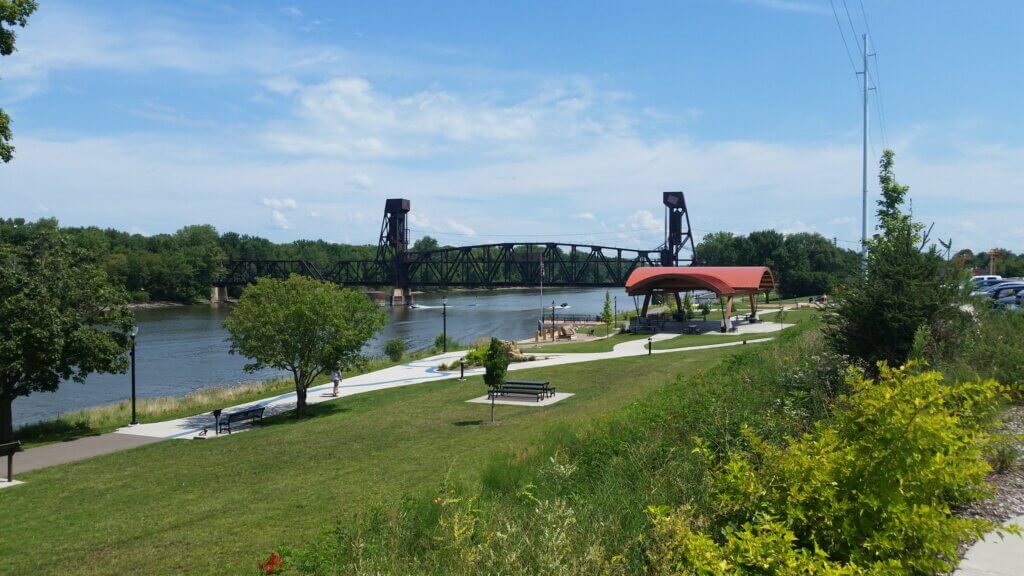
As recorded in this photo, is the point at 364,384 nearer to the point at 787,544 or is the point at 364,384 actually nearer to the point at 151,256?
the point at 787,544

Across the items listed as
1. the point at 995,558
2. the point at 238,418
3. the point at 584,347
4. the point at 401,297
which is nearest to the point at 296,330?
the point at 238,418

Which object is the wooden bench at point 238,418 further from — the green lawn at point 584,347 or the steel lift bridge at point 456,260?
the steel lift bridge at point 456,260

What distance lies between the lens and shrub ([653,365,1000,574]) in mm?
3842

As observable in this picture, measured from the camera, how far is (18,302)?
1977 centimetres

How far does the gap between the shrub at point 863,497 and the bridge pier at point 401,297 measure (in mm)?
115743

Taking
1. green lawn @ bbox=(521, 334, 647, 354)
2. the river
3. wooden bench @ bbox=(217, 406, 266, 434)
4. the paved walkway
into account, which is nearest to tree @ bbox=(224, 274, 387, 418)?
wooden bench @ bbox=(217, 406, 266, 434)

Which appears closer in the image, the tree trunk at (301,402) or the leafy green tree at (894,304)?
the leafy green tree at (894,304)

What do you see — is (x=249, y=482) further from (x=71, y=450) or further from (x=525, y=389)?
(x=525, y=389)

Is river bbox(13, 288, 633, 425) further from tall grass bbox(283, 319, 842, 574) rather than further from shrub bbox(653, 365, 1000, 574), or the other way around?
shrub bbox(653, 365, 1000, 574)

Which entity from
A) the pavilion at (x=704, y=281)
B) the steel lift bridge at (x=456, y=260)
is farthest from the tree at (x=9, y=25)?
the steel lift bridge at (x=456, y=260)

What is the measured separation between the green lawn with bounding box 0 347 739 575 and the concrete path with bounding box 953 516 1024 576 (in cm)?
453

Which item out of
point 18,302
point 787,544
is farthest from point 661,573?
point 18,302

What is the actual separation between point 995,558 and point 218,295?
414ft

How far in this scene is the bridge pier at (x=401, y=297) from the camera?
118812 mm
